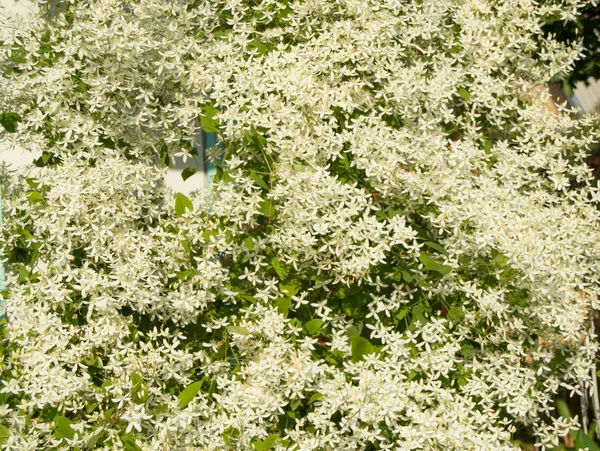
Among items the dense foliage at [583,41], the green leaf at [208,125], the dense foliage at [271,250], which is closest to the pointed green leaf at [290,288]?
the dense foliage at [271,250]

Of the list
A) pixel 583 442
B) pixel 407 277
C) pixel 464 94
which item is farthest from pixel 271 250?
pixel 583 442

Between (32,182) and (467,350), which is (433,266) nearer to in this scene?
(467,350)

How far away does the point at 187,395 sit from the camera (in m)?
2.96

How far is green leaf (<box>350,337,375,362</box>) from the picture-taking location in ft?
9.96

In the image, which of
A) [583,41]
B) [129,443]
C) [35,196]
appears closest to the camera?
[129,443]

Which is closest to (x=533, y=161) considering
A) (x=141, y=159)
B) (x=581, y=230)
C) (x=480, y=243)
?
(x=581, y=230)

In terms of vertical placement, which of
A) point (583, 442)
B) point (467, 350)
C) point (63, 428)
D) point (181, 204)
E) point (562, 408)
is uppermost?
point (181, 204)

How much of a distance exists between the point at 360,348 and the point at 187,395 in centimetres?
80

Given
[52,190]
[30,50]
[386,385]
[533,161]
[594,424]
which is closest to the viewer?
[386,385]

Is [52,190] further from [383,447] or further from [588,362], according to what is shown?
[588,362]

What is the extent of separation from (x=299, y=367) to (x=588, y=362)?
153 cm

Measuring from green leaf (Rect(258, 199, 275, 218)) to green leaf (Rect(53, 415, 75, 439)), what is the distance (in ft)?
4.05

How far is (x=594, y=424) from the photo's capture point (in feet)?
15.2

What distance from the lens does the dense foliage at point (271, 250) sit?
295 cm
